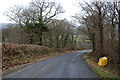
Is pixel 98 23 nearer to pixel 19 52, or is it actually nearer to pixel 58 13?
pixel 19 52

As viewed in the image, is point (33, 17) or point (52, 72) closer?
point (52, 72)

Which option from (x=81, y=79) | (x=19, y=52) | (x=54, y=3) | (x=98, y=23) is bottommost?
(x=81, y=79)

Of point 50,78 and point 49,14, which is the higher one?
point 49,14

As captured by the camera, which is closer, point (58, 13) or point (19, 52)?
point (19, 52)

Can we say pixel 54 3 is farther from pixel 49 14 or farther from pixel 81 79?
pixel 81 79

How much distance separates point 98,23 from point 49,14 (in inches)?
Result: 613

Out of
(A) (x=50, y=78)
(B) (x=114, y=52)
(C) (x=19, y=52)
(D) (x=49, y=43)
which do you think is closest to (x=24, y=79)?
(A) (x=50, y=78)

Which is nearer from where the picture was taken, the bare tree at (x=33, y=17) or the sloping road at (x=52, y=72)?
the sloping road at (x=52, y=72)

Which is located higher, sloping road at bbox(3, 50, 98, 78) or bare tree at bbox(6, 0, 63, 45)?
bare tree at bbox(6, 0, 63, 45)

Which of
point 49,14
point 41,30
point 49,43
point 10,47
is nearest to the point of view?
point 10,47

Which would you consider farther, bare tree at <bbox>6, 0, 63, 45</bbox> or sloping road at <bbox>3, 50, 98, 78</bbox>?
bare tree at <bbox>6, 0, 63, 45</bbox>

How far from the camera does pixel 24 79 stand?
651 cm

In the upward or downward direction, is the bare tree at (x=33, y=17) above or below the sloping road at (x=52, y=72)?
above

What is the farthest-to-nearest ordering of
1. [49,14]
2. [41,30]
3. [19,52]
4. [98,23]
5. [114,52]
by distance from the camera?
[49,14], [41,30], [98,23], [19,52], [114,52]
